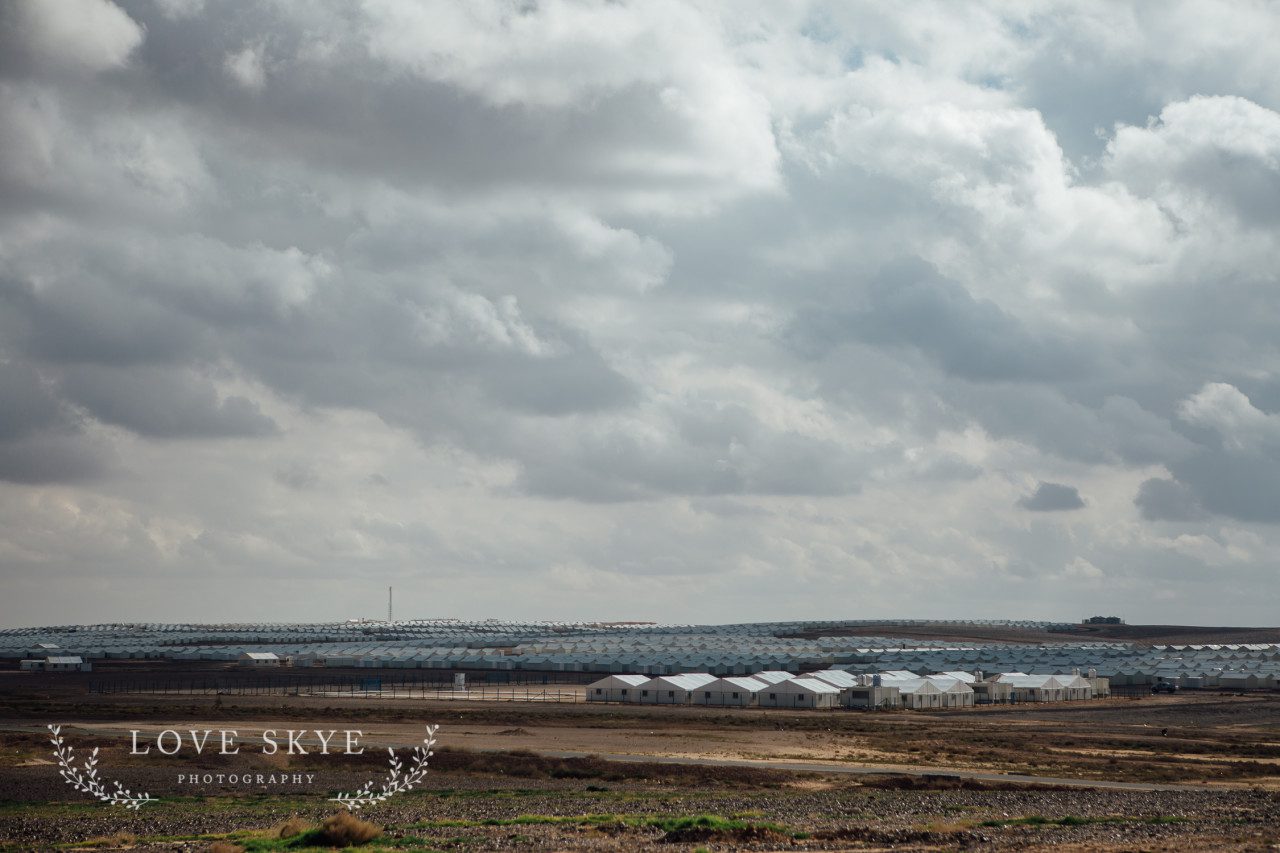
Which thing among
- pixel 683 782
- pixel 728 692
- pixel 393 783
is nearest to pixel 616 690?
pixel 728 692

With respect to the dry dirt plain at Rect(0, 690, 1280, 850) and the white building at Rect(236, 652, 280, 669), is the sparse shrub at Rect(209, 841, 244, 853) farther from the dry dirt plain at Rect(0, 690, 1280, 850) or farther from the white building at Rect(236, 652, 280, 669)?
the white building at Rect(236, 652, 280, 669)

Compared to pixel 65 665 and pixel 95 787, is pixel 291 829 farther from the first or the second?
pixel 65 665

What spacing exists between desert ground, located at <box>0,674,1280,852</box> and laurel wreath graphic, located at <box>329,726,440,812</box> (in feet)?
2.37

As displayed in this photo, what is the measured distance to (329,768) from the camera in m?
60.4

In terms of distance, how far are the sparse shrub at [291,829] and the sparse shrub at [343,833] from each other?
0.86 metres

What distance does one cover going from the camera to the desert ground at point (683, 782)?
39438mm

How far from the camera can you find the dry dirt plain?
39.4 m

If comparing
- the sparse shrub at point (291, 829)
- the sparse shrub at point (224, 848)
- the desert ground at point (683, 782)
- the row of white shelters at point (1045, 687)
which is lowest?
the row of white shelters at point (1045, 687)

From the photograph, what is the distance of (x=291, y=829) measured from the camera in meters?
38.1

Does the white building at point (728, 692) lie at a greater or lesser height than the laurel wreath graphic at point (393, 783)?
lesser

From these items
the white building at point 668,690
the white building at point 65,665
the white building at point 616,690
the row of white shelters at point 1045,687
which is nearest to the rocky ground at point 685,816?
the white building at point 668,690

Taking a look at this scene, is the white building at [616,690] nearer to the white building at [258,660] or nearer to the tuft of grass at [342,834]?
the tuft of grass at [342,834]

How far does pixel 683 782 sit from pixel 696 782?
0.61 m

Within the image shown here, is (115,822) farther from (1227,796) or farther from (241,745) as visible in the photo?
(1227,796)
